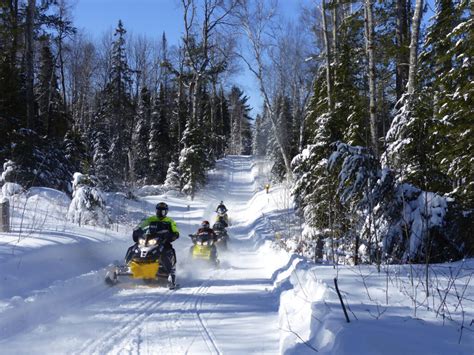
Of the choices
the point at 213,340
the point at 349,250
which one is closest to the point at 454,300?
the point at 213,340

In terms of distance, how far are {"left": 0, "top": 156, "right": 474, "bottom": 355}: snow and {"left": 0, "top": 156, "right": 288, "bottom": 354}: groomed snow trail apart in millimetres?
15

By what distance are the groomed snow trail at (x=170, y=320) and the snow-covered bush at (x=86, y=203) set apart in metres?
4.38

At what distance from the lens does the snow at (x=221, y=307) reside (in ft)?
A: 13.0

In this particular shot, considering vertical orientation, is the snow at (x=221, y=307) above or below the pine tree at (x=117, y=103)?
below

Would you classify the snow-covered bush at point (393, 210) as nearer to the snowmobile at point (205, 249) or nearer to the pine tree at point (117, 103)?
the snowmobile at point (205, 249)

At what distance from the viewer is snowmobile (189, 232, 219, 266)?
1148 cm

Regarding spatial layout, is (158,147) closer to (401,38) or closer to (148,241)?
(401,38)

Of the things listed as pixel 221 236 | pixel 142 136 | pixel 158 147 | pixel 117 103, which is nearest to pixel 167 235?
pixel 221 236

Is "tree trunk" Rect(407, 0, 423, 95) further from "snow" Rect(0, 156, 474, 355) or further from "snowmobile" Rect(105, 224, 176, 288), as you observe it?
"snowmobile" Rect(105, 224, 176, 288)

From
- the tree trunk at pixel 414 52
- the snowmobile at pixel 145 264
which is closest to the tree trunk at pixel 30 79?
the snowmobile at pixel 145 264

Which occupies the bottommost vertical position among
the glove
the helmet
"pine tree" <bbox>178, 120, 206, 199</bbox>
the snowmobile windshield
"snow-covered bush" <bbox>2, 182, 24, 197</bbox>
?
the snowmobile windshield

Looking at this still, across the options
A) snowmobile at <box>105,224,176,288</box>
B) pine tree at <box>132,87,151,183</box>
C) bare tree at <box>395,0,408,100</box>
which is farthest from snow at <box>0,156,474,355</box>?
pine tree at <box>132,87,151,183</box>

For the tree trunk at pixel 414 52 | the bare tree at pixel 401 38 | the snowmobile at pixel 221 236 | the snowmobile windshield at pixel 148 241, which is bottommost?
the snowmobile at pixel 221 236

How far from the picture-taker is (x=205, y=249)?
1158 cm
